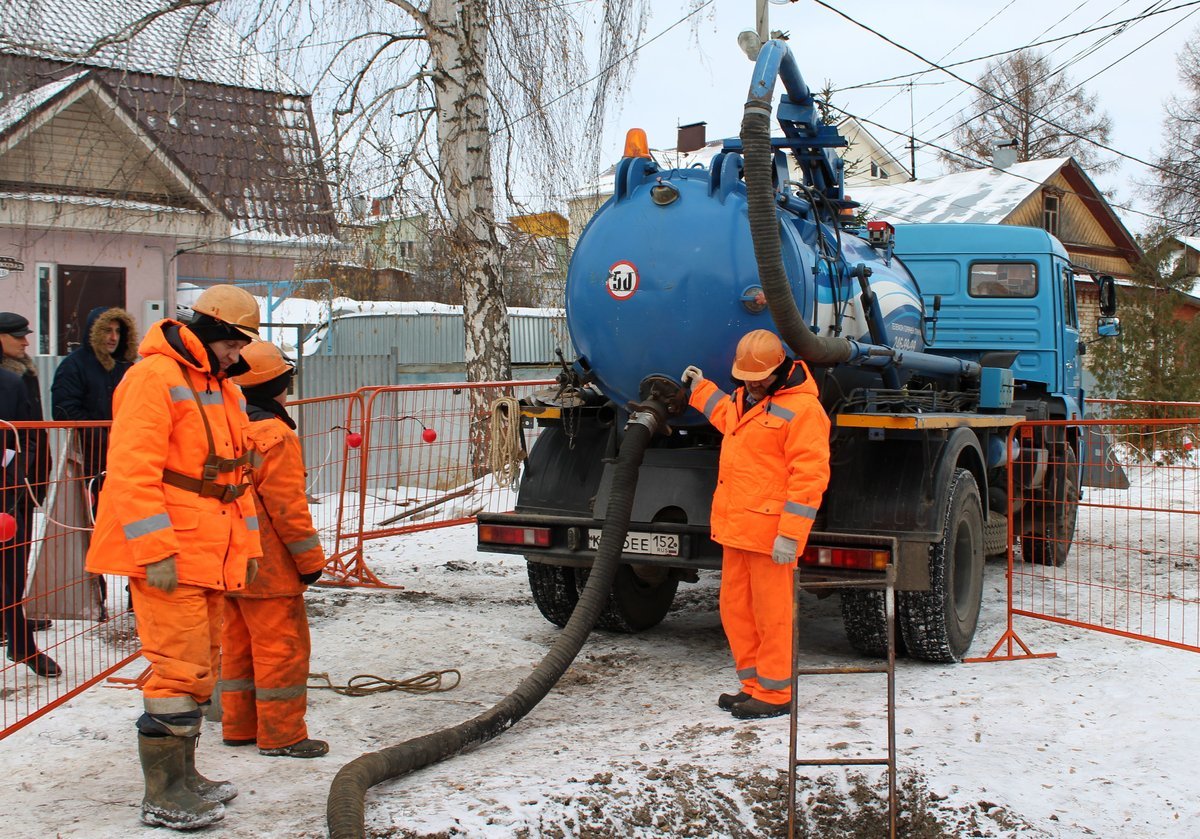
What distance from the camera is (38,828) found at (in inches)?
148

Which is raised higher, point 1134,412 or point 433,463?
point 1134,412

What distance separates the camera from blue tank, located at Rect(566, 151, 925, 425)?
5402 millimetres

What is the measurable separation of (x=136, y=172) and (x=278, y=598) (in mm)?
8546

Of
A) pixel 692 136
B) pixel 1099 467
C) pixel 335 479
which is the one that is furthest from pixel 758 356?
pixel 692 136

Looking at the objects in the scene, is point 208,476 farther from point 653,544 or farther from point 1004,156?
point 1004,156

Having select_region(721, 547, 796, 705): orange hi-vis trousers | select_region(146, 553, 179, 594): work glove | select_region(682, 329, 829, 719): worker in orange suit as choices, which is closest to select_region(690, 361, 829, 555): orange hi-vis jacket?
select_region(682, 329, 829, 719): worker in orange suit

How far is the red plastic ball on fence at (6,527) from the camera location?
15.4 feet

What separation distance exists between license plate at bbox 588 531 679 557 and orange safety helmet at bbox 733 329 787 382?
3.34 ft

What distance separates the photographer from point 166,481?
12.9 feet

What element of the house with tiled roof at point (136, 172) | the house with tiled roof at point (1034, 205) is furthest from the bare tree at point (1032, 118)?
the house with tiled roof at point (136, 172)

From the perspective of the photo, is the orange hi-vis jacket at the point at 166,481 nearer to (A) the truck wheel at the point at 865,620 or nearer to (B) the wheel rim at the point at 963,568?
(A) the truck wheel at the point at 865,620

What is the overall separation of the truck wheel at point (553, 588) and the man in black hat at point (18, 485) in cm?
253

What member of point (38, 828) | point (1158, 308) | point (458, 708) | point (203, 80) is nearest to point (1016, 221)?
point (1158, 308)

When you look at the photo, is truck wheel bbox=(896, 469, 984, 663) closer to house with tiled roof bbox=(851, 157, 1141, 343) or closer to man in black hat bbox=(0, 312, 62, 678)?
man in black hat bbox=(0, 312, 62, 678)
